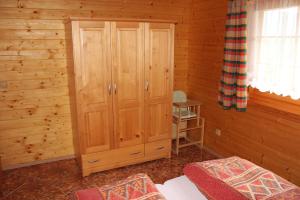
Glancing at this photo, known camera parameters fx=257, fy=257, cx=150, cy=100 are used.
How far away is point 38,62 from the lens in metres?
3.22

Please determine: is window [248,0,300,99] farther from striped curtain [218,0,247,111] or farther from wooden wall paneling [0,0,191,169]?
wooden wall paneling [0,0,191,169]

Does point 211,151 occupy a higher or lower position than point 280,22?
lower

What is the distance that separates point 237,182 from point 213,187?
0.18 m

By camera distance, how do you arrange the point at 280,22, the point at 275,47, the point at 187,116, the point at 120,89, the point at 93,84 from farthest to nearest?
the point at 187,116
the point at 120,89
the point at 93,84
the point at 275,47
the point at 280,22

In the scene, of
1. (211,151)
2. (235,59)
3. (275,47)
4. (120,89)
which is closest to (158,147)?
(211,151)

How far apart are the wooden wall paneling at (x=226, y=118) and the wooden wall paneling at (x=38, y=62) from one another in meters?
0.95

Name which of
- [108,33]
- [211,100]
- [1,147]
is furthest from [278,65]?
[1,147]

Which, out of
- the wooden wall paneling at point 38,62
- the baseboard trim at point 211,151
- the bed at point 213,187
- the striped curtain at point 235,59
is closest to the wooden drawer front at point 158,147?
the baseboard trim at point 211,151

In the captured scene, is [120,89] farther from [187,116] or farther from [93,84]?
[187,116]

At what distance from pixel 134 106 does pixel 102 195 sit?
1580mm

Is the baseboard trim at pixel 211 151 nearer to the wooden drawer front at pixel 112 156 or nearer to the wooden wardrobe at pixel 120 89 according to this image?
the wooden wardrobe at pixel 120 89

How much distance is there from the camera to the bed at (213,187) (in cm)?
177

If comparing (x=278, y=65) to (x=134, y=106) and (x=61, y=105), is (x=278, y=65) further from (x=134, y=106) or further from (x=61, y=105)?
(x=61, y=105)

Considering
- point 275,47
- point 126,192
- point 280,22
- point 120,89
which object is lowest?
point 126,192
